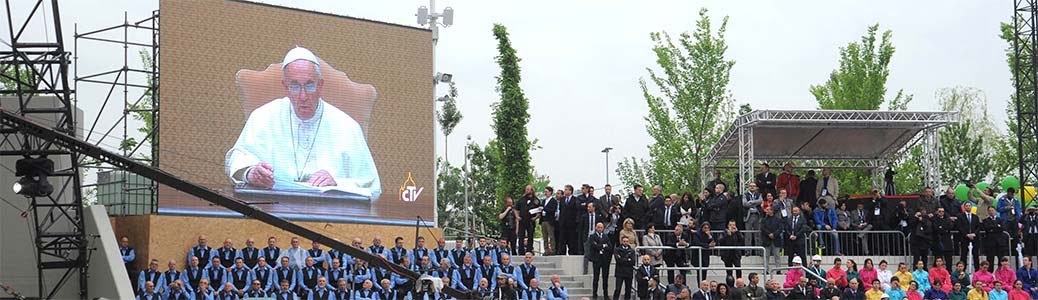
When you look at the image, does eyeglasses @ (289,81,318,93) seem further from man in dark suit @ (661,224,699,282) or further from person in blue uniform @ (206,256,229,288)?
man in dark suit @ (661,224,699,282)

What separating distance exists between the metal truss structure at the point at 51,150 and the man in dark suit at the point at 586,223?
8681 millimetres

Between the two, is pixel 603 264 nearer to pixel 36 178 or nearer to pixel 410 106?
pixel 410 106

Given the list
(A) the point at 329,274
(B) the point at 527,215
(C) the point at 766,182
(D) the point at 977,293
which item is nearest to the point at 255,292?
(A) the point at 329,274

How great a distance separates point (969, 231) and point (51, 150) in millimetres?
16259

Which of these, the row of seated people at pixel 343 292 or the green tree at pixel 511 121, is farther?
the green tree at pixel 511 121

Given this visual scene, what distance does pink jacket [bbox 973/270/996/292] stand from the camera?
76.4ft

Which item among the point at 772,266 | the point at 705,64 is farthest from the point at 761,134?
the point at 705,64

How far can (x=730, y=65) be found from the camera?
36000 mm

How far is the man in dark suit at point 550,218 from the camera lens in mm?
24781

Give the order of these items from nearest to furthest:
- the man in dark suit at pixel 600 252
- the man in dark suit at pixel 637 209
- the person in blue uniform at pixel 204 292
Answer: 1. the person in blue uniform at pixel 204 292
2. the man in dark suit at pixel 600 252
3. the man in dark suit at pixel 637 209

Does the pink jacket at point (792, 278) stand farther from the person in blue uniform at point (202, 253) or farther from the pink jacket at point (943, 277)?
the person in blue uniform at point (202, 253)

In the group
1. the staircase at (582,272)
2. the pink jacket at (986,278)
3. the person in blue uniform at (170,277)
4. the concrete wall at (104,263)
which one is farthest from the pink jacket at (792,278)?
the concrete wall at (104,263)

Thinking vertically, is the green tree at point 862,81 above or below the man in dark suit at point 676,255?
above

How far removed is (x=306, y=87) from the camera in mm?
25641
